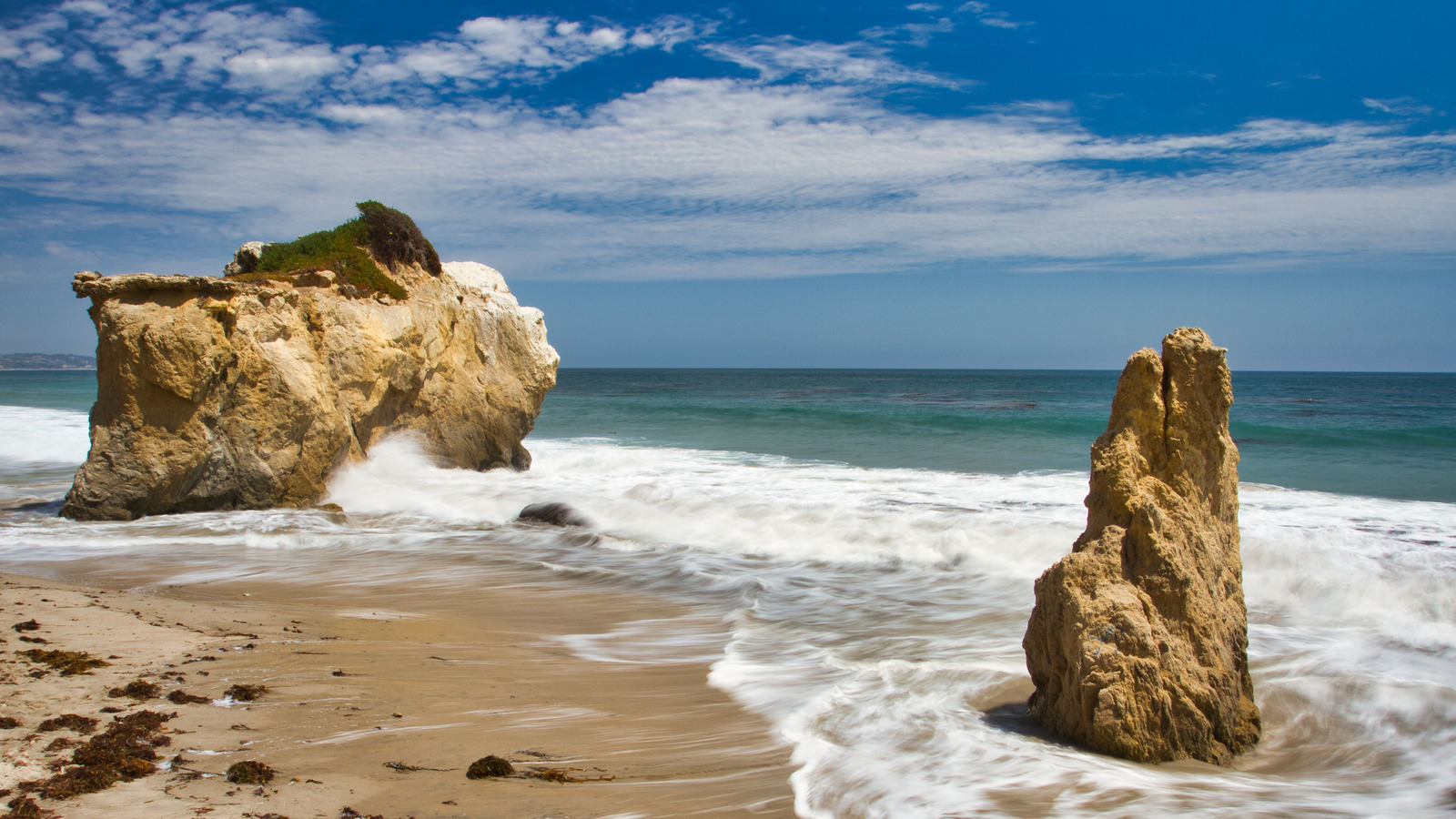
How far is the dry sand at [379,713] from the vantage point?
11.1 feet

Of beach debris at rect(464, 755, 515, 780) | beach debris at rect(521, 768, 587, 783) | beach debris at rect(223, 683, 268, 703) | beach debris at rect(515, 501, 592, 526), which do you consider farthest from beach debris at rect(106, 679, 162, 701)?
beach debris at rect(515, 501, 592, 526)

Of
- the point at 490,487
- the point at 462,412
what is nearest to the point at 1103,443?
the point at 490,487

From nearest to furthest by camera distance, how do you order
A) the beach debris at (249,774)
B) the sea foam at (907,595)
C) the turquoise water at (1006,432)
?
the beach debris at (249,774)
the sea foam at (907,595)
the turquoise water at (1006,432)

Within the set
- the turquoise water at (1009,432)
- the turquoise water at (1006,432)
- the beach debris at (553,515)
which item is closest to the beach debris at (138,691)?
the beach debris at (553,515)

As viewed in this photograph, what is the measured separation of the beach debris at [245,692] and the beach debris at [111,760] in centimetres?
42

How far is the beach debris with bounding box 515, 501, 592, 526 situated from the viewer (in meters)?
11.1

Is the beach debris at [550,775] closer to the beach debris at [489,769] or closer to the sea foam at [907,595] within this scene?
the beach debris at [489,769]

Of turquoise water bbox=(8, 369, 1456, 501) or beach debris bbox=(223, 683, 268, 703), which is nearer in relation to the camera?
beach debris bbox=(223, 683, 268, 703)

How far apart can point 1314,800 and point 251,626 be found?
6.14m

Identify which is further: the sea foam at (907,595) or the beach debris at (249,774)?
the sea foam at (907,595)

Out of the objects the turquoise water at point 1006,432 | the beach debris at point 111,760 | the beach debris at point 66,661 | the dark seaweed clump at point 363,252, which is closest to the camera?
the beach debris at point 111,760

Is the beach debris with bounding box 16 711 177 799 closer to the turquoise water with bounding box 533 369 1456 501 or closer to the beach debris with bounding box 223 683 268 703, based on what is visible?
the beach debris with bounding box 223 683 268 703

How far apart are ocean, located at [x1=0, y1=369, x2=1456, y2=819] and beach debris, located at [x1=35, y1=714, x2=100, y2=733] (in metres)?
2.90

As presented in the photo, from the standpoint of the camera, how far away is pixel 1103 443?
4.68 meters
